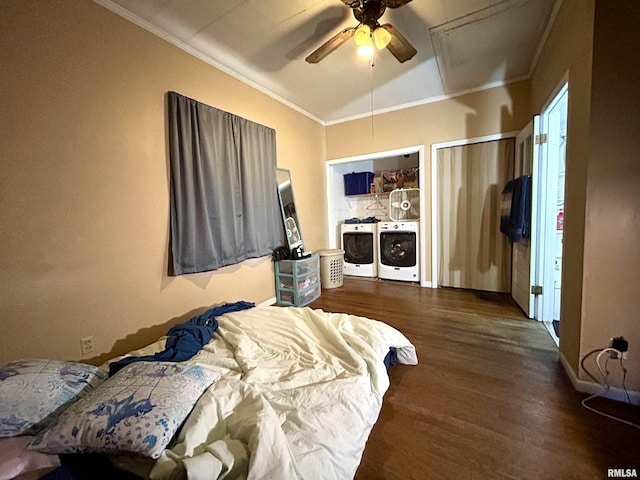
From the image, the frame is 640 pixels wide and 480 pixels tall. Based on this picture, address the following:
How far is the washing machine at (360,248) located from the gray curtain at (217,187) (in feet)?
5.40

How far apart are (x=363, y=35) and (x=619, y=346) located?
2.55 m

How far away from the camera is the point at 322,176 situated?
436cm

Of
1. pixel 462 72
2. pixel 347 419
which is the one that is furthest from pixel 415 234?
pixel 347 419

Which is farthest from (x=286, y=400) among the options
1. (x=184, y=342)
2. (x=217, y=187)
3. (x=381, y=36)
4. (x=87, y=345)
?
(x=381, y=36)

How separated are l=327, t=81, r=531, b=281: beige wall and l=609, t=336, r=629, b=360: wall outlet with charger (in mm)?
2283

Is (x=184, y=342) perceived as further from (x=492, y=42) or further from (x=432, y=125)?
(x=432, y=125)

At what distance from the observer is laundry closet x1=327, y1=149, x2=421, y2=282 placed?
3.95 meters

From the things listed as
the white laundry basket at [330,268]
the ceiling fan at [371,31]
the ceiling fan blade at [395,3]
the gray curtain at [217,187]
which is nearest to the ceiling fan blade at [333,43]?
the ceiling fan at [371,31]

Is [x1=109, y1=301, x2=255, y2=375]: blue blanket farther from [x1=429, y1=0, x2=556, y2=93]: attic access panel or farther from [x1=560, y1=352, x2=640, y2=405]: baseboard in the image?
[x1=429, y1=0, x2=556, y2=93]: attic access panel

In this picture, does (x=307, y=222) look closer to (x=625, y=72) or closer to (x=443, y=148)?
(x=443, y=148)

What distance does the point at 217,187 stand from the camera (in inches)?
98.3

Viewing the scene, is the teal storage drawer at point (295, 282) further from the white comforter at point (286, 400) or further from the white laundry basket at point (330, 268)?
the white comforter at point (286, 400)

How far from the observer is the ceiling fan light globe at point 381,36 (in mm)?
1884

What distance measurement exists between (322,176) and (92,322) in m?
3.44
